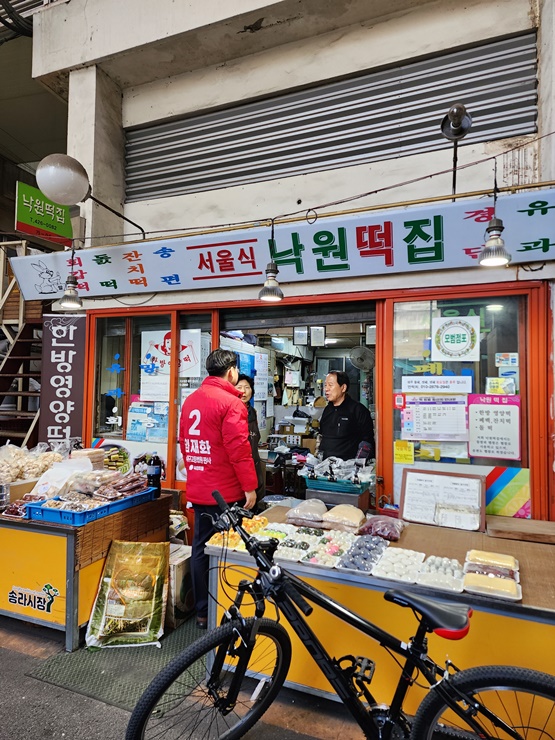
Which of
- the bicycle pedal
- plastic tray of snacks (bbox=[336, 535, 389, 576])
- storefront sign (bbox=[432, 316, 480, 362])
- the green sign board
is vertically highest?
the green sign board

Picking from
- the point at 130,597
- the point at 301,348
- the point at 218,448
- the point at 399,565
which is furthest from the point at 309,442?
the point at 399,565

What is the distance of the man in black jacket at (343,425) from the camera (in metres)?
4.72

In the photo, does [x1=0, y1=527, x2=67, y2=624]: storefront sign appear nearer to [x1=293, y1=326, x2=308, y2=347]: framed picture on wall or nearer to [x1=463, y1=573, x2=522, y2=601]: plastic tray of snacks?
[x1=463, y1=573, x2=522, y2=601]: plastic tray of snacks

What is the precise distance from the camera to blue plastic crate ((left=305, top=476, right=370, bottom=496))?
11.9ft

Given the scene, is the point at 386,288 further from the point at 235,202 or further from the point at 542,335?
the point at 235,202

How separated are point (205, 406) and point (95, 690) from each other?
205 cm

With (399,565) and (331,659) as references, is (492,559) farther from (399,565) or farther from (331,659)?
(331,659)

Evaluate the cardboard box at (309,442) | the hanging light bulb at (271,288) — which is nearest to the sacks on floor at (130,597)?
the hanging light bulb at (271,288)

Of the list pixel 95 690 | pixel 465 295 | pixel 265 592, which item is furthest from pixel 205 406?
pixel 465 295

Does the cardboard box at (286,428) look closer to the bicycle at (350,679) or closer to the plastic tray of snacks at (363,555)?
the plastic tray of snacks at (363,555)

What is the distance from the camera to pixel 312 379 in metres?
10.8

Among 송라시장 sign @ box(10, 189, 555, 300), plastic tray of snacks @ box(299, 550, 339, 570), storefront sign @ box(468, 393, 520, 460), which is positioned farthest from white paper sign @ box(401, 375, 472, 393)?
plastic tray of snacks @ box(299, 550, 339, 570)

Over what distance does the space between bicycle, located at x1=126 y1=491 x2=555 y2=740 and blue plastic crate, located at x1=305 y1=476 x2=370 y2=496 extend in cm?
140

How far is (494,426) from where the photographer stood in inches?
151
